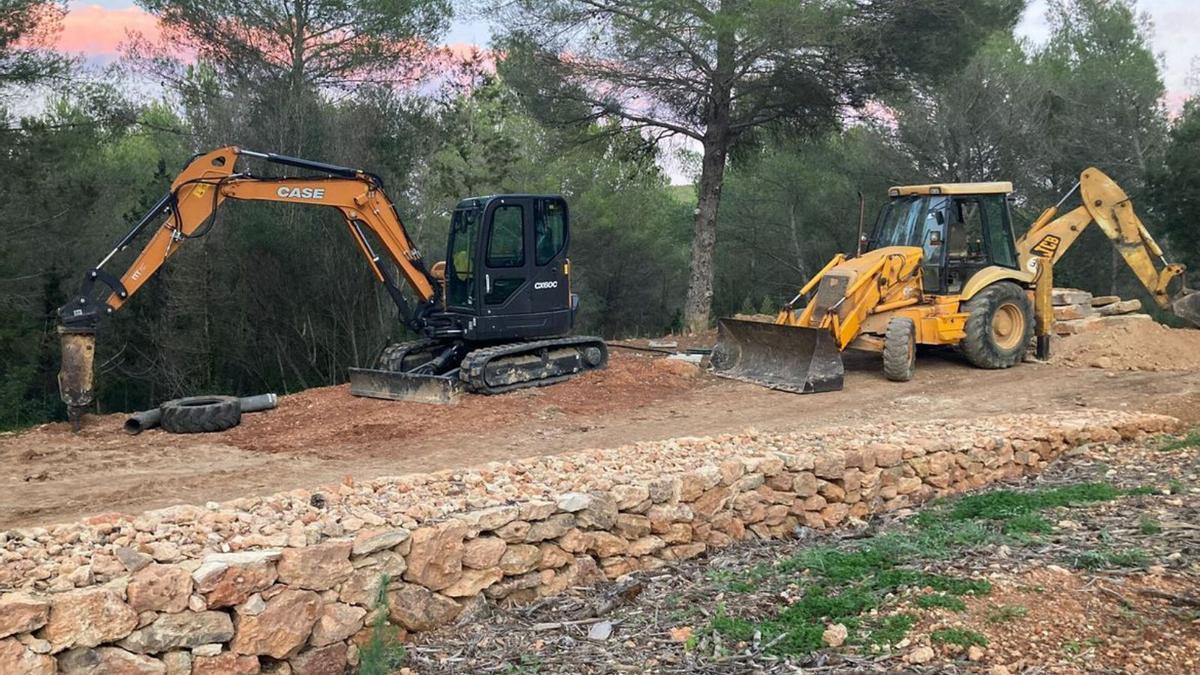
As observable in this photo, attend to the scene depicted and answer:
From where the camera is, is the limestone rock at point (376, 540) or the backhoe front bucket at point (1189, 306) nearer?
the limestone rock at point (376, 540)

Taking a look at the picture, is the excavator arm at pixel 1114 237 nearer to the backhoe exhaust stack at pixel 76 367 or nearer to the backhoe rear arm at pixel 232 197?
the backhoe rear arm at pixel 232 197

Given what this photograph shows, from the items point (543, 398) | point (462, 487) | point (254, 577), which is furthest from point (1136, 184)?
point (254, 577)

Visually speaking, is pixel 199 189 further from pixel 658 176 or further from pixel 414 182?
pixel 658 176

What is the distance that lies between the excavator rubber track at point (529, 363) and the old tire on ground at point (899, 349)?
12.2 ft

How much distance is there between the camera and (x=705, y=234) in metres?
18.2

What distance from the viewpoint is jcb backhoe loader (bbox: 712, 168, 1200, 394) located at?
40.9 feet

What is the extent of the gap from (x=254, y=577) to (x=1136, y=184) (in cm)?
2600

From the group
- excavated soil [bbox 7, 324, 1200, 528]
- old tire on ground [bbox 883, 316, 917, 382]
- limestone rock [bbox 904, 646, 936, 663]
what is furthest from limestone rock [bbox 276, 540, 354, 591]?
old tire on ground [bbox 883, 316, 917, 382]

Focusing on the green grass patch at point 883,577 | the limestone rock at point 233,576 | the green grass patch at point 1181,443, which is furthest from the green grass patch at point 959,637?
the green grass patch at point 1181,443

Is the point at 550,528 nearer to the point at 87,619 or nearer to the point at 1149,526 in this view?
the point at 87,619

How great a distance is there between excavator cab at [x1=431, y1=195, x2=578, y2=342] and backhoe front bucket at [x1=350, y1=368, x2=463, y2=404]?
89 cm

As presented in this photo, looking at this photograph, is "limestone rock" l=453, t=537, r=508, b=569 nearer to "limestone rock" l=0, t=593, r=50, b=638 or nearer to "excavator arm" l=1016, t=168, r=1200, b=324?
"limestone rock" l=0, t=593, r=50, b=638

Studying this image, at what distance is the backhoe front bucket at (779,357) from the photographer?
479 inches

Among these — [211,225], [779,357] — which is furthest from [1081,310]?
[211,225]
